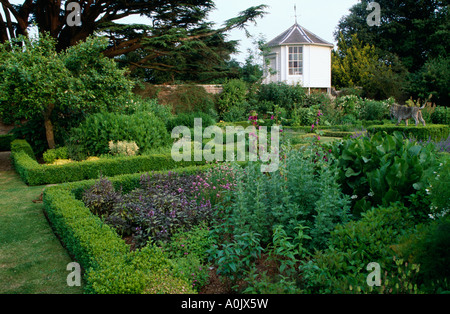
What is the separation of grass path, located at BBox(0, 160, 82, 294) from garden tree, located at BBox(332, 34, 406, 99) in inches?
817

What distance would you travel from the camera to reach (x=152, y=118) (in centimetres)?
1024

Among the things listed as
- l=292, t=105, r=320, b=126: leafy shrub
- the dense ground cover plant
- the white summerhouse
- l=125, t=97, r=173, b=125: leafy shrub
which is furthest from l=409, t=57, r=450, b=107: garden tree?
the dense ground cover plant

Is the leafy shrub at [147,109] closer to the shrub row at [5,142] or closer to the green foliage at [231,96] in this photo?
the green foliage at [231,96]

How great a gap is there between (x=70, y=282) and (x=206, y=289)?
1438 mm

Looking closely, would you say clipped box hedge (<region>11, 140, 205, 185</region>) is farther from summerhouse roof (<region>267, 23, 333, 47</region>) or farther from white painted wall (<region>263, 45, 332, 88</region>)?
summerhouse roof (<region>267, 23, 333, 47</region>)

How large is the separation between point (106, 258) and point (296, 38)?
69.9 feet

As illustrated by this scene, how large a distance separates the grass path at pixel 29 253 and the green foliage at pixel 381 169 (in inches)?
126

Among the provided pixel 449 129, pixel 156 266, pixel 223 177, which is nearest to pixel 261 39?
pixel 449 129

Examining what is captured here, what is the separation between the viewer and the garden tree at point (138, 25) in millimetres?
15695

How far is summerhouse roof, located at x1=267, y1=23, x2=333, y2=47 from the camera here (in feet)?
71.4

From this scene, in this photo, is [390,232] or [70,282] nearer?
[390,232]

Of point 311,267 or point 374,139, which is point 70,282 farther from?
point 374,139

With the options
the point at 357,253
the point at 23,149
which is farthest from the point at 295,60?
the point at 357,253
